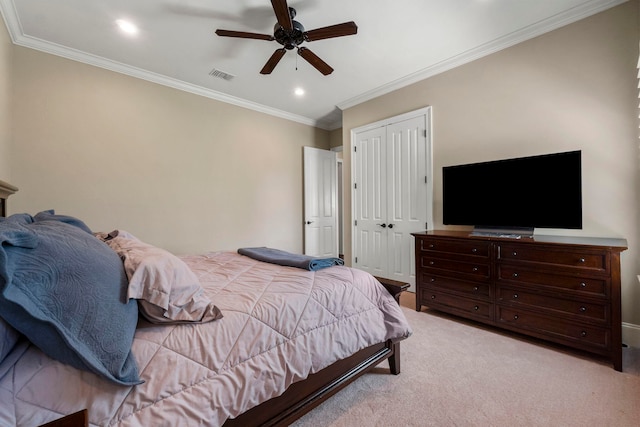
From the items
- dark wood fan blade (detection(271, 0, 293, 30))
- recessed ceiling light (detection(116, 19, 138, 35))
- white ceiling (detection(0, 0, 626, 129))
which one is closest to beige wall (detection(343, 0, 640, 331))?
white ceiling (detection(0, 0, 626, 129))

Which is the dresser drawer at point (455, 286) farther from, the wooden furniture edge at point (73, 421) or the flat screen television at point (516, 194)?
the wooden furniture edge at point (73, 421)

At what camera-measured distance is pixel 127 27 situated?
252cm

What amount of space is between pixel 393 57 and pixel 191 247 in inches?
135

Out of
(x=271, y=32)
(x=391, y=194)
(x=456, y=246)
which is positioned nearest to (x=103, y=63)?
(x=271, y=32)

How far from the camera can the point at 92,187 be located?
3006 mm

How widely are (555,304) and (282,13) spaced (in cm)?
303

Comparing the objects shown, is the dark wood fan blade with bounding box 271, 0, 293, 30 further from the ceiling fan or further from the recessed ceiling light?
the recessed ceiling light

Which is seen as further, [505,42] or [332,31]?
[505,42]

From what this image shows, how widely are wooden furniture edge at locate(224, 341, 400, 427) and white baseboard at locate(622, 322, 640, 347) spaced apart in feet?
6.62

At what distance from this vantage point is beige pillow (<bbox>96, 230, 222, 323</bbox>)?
100 cm

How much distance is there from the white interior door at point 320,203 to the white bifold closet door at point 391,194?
3.30 feet

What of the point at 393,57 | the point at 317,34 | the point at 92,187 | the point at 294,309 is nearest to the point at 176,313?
the point at 294,309

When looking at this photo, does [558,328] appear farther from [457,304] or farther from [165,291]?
[165,291]

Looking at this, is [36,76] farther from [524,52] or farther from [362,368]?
[524,52]
